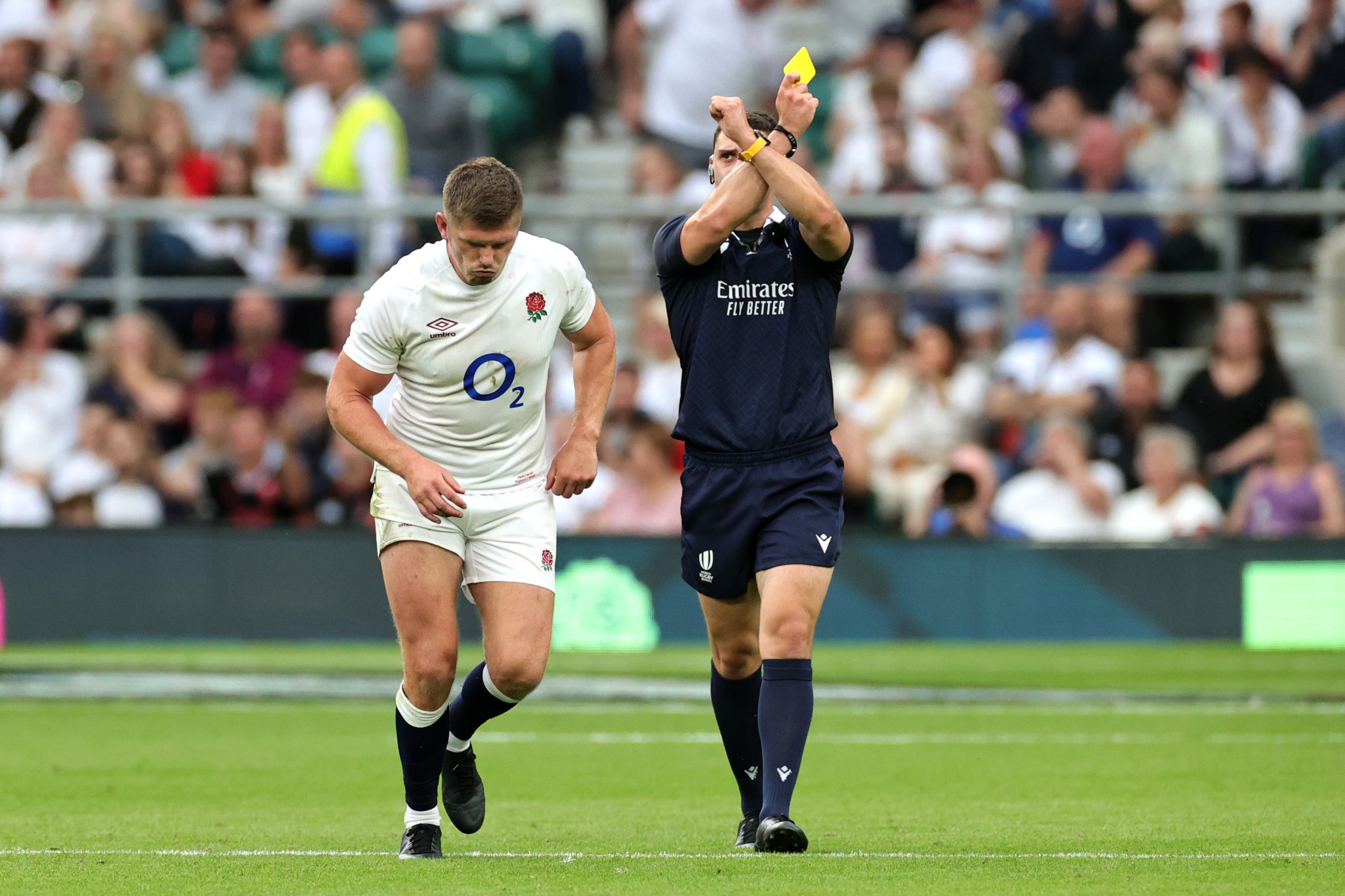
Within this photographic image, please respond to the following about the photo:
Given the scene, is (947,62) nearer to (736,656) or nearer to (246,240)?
(246,240)

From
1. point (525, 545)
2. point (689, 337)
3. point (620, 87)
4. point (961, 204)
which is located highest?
point (620, 87)

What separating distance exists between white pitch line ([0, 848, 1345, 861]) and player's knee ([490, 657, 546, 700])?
21.2 inches

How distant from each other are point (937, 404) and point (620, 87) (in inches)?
235

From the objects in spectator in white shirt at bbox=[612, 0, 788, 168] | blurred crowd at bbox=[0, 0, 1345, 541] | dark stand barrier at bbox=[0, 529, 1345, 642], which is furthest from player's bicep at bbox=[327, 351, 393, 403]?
spectator in white shirt at bbox=[612, 0, 788, 168]

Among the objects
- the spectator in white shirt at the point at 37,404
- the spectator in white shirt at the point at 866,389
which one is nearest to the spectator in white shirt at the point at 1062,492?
the spectator in white shirt at the point at 866,389

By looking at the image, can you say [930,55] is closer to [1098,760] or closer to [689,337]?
[1098,760]

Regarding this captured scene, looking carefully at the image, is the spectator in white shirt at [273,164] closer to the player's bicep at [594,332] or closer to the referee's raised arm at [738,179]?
the player's bicep at [594,332]

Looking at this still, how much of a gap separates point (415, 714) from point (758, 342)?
5.47ft

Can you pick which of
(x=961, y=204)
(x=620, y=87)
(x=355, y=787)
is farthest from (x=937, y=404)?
(x=355, y=787)

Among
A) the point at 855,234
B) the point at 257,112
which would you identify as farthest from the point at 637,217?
the point at 257,112

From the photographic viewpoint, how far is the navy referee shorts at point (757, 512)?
21.4 ft

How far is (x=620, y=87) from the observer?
19188 mm

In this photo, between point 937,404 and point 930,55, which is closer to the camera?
point 937,404

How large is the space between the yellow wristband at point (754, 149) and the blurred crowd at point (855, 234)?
7.86 metres
